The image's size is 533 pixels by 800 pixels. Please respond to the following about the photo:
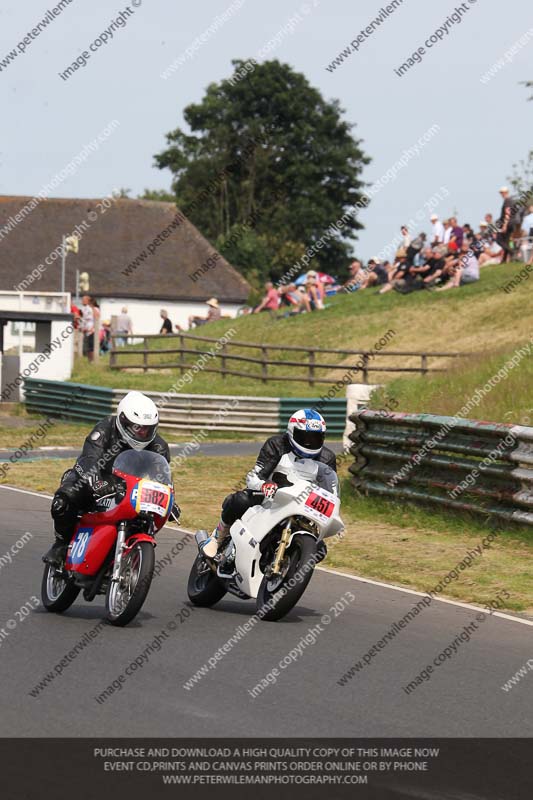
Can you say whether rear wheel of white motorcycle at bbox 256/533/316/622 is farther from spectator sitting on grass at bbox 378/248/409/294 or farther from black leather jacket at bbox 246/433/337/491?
spectator sitting on grass at bbox 378/248/409/294

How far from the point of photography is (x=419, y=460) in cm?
1638

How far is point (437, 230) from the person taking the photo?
36.5 metres

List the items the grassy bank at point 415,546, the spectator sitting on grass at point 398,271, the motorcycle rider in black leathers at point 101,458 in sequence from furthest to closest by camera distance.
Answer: the spectator sitting on grass at point 398,271 < the grassy bank at point 415,546 < the motorcycle rider in black leathers at point 101,458

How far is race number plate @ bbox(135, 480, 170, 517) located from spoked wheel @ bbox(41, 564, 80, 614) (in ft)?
2.91

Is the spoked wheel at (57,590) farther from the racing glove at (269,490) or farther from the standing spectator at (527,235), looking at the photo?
the standing spectator at (527,235)

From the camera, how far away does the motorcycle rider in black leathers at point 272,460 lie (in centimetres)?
1016

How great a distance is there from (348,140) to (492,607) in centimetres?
7740

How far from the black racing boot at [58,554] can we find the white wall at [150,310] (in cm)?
6388

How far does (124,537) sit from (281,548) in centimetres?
105
